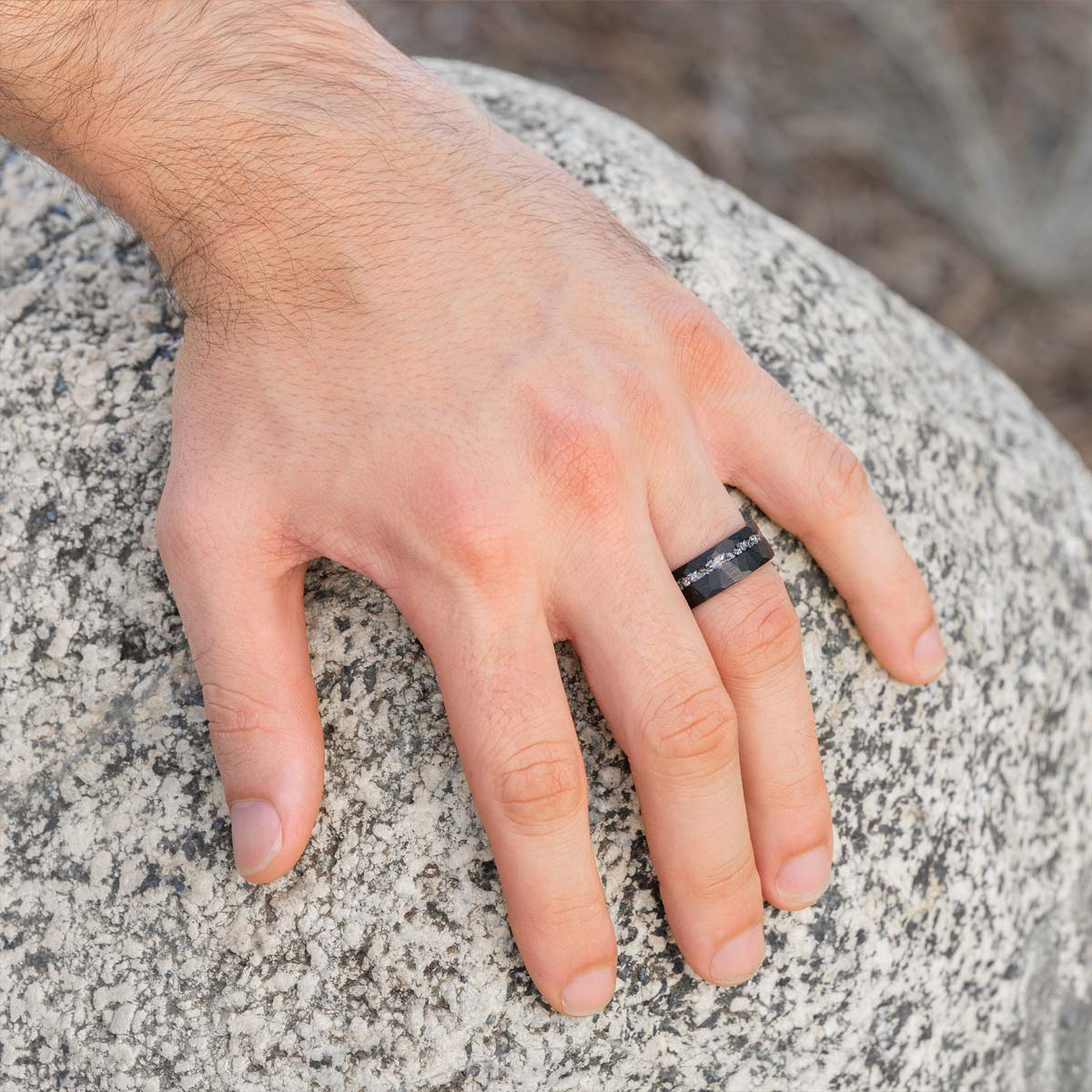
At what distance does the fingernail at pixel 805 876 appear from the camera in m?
1.07

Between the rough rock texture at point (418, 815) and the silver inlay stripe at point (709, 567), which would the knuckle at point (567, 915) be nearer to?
the rough rock texture at point (418, 815)

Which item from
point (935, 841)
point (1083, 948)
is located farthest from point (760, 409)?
point (1083, 948)

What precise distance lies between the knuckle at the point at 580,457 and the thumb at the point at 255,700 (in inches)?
11.5


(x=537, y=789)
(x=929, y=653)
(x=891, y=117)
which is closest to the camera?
(x=537, y=789)

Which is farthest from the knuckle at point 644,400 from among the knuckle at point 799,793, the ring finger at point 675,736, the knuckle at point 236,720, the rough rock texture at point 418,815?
the knuckle at point 236,720

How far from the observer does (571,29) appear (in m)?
3.61

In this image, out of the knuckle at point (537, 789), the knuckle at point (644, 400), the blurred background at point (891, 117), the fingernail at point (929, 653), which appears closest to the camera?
the knuckle at point (537, 789)

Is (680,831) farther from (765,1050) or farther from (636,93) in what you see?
(636,93)

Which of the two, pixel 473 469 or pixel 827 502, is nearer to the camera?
pixel 473 469

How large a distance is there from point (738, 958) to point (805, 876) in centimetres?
11

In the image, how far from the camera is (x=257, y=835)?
3.28 feet

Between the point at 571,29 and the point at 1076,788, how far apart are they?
3.11m

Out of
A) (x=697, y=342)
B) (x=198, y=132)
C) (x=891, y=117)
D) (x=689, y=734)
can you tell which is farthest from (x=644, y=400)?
(x=891, y=117)

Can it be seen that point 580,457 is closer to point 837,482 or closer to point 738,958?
point 837,482
